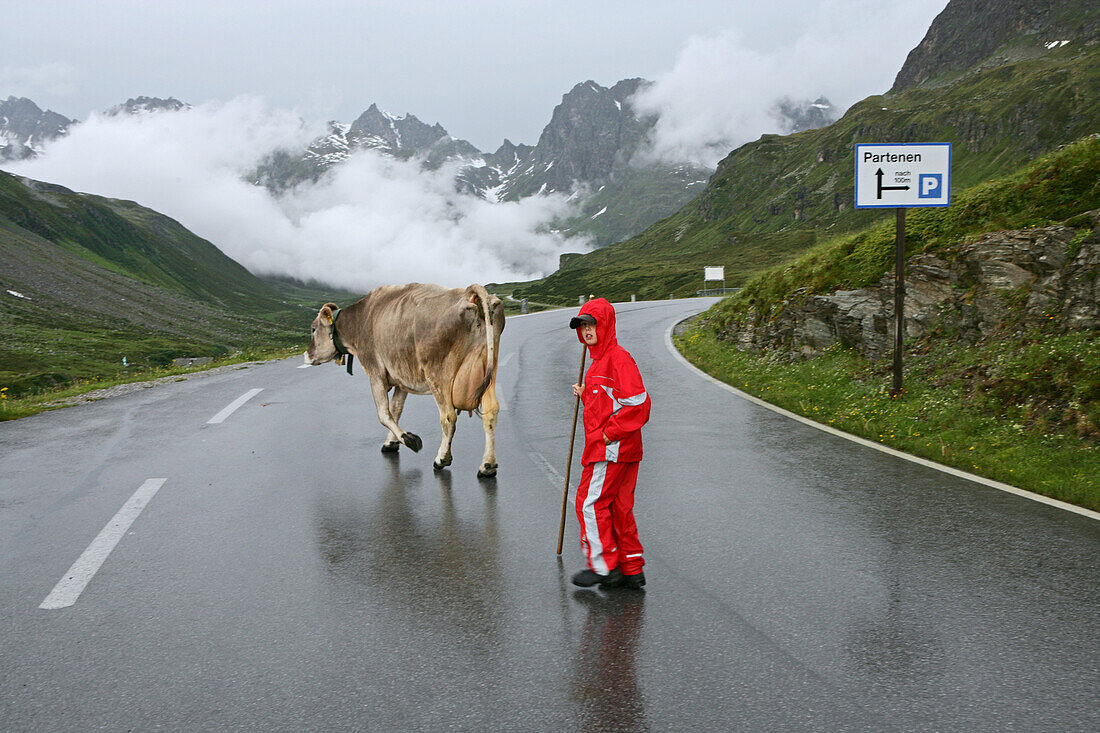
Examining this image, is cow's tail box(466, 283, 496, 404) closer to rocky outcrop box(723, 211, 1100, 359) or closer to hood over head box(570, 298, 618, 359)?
hood over head box(570, 298, 618, 359)

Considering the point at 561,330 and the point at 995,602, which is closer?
the point at 995,602

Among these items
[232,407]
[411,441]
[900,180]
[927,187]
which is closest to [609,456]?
[411,441]

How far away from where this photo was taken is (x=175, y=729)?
3.54 meters

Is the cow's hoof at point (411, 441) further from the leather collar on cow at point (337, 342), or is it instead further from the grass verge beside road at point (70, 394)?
the grass verge beside road at point (70, 394)

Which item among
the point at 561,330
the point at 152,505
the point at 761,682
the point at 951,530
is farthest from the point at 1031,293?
the point at 561,330

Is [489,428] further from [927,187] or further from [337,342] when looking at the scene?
[927,187]

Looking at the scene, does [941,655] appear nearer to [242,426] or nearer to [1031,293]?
[1031,293]

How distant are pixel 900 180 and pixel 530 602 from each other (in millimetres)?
9014

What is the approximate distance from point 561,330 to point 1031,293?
19556mm

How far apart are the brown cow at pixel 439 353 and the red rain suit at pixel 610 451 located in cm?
289

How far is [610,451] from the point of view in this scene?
5.29 m

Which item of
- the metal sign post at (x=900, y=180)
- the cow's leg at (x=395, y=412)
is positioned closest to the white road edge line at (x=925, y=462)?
the metal sign post at (x=900, y=180)

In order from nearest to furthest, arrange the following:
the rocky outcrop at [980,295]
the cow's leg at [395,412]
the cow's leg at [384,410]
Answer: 1. the cow's leg at [384,410]
2. the cow's leg at [395,412]
3. the rocky outcrop at [980,295]

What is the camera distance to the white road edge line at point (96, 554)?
5090 millimetres
